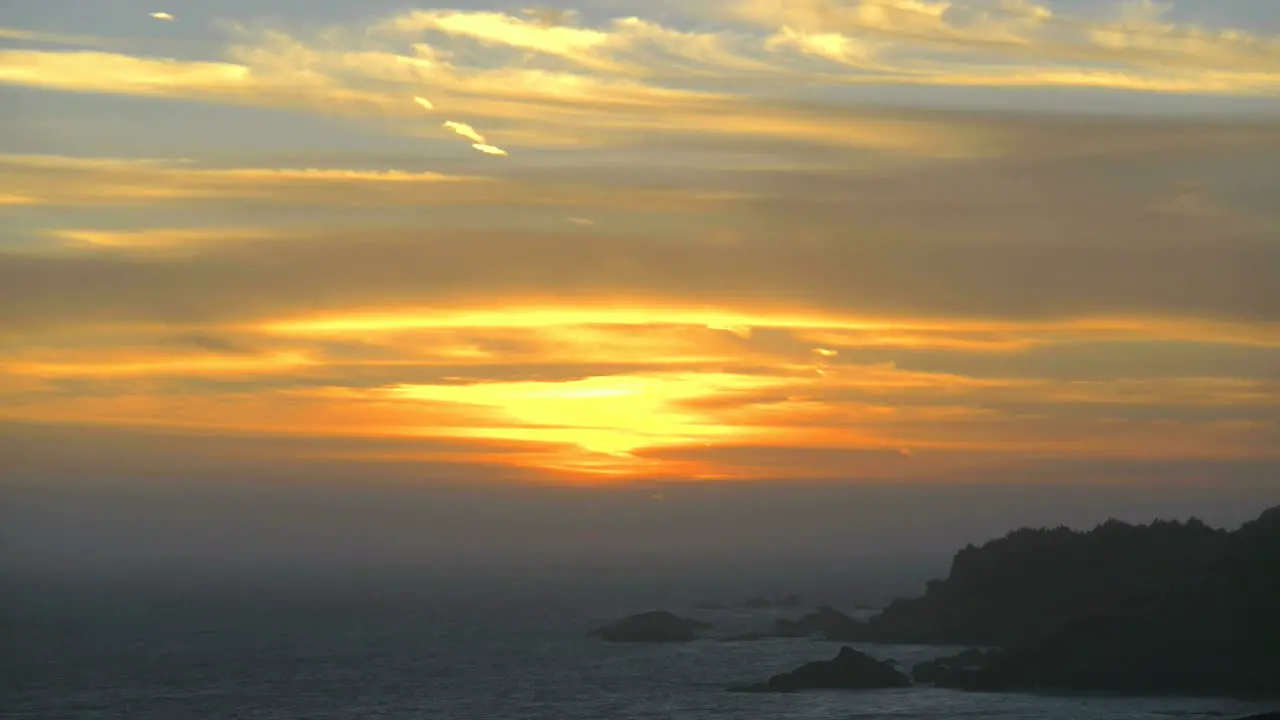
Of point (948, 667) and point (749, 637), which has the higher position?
point (948, 667)

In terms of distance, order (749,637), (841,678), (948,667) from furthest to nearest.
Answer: (749,637)
(948,667)
(841,678)

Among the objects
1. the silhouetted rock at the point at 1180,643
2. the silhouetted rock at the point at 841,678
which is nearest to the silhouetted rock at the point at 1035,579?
the silhouetted rock at the point at 1180,643

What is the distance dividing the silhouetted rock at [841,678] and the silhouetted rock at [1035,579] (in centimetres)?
1608

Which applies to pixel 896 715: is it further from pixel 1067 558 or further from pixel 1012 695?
pixel 1067 558

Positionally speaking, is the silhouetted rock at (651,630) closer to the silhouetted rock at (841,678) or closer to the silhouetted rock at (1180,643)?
the silhouetted rock at (841,678)

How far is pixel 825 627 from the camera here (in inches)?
6791

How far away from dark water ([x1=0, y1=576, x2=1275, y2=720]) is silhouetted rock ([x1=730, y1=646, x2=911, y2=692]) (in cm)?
271

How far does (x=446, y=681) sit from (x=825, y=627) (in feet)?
189

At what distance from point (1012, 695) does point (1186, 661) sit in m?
11.6

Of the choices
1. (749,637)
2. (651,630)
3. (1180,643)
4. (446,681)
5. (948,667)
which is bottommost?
(749,637)

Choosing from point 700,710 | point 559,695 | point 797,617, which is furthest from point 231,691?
point 797,617

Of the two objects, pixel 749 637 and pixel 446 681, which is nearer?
pixel 446 681

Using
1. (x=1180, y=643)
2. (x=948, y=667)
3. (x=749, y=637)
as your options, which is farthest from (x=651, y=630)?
(x=1180, y=643)

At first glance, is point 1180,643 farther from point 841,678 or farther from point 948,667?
point 841,678
